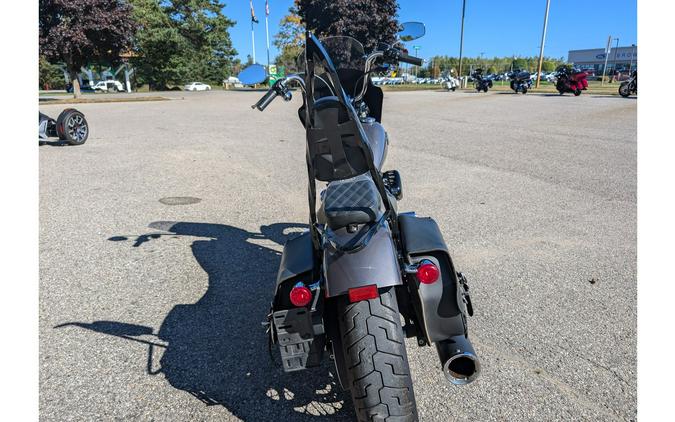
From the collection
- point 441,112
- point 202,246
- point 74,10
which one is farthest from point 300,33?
point 202,246

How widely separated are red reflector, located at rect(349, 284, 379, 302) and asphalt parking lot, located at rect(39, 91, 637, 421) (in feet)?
2.56

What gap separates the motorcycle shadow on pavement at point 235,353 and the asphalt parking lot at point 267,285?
0.4 inches

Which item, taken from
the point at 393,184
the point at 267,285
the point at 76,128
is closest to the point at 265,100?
the point at 393,184

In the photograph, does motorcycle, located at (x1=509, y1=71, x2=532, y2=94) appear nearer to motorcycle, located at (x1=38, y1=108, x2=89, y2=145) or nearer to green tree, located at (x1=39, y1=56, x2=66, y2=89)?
motorcycle, located at (x1=38, y1=108, x2=89, y2=145)

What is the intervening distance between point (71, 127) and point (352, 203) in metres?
10.6

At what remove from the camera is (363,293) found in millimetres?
1823

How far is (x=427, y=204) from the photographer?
18.7 ft

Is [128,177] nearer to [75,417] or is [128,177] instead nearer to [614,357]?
[75,417]

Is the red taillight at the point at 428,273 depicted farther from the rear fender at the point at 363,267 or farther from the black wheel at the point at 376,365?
the black wheel at the point at 376,365

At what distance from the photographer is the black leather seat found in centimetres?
206

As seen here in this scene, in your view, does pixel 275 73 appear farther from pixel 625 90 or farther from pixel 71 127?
pixel 625 90

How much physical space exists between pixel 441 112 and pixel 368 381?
1760 cm

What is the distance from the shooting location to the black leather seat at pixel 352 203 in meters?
2.06

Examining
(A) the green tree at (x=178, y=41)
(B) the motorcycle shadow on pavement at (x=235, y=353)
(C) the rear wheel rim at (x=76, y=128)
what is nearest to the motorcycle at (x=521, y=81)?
(C) the rear wheel rim at (x=76, y=128)
